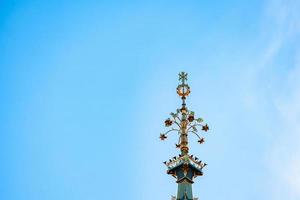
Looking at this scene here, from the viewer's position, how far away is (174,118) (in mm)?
31969

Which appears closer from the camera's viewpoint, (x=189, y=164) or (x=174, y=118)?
(x=189, y=164)

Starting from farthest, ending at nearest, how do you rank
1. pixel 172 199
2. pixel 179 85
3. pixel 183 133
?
pixel 179 85
pixel 183 133
pixel 172 199

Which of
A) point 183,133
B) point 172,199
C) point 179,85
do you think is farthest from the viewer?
point 179,85

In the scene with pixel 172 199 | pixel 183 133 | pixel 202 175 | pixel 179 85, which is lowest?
pixel 172 199

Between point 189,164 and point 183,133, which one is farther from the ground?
point 183,133

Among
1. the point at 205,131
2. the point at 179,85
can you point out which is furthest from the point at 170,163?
the point at 179,85

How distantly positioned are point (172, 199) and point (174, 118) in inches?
218

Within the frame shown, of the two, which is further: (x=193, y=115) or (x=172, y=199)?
(x=193, y=115)

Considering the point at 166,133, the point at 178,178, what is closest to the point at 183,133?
the point at 166,133

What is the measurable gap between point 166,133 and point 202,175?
348 cm

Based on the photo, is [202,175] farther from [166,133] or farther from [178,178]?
[166,133]

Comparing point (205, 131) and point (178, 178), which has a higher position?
point (205, 131)

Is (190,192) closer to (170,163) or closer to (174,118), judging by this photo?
(170,163)

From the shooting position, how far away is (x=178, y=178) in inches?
1172
